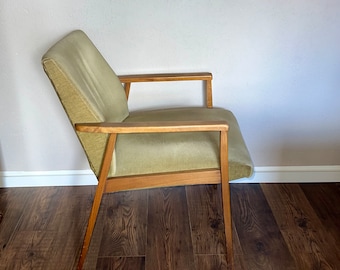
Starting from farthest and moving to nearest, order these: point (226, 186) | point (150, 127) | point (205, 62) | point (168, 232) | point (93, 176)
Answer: point (93, 176) < point (205, 62) < point (168, 232) < point (226, 186) < point (150, 127)

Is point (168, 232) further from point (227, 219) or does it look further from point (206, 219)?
point (227, 219)

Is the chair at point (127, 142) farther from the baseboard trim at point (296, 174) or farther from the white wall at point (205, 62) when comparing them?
the baseboard trim at point (296, 174)

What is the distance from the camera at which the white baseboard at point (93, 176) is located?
7.05ft

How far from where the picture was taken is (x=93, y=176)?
7.05ft

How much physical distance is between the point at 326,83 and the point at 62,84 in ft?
4.50

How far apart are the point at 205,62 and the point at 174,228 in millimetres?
852

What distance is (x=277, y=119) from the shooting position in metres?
2.06

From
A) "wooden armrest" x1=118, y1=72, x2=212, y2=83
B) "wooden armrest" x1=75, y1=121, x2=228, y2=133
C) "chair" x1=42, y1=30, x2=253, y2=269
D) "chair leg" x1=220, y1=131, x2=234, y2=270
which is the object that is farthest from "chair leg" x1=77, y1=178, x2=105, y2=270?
"wooden armrest" x1=118, y1=72, x2=212, y2=83

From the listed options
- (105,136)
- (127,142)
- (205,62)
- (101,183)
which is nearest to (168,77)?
(205,62)

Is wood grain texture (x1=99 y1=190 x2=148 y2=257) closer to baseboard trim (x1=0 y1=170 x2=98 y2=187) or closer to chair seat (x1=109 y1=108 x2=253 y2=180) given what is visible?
baseboard trim (x1=0 y1=170 x2=98 y2=187)

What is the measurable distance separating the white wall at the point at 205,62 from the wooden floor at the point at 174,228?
22cm

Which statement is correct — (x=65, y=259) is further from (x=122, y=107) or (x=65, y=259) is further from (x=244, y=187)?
(x=244, y=187)

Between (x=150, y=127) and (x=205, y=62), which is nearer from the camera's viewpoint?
(x=150, y=127)

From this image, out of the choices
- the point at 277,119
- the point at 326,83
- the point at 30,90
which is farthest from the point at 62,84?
the point at 326,83
